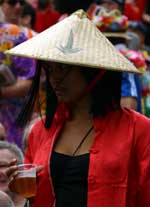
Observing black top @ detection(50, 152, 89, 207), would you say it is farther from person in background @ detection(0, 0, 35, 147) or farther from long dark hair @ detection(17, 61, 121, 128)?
person in background @ detection(0, 0, 35, 147)

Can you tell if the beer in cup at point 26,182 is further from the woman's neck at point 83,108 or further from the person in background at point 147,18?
the person in background at point 147,18

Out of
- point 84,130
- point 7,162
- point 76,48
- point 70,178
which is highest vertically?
point 76,48

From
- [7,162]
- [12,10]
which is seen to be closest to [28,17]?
[12,10]

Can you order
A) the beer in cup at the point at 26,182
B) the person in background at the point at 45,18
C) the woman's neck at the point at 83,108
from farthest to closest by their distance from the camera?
the person in background at the point at 45,18 < the woman's neck at the point at 83,108 < the beer in cup at the point at 26,182

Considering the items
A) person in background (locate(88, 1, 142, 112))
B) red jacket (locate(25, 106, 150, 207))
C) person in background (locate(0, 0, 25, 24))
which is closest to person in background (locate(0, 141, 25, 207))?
red jacket (locate(25, 106, 150, 207))

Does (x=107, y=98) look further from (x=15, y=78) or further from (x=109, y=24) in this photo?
(x=109, y=24)

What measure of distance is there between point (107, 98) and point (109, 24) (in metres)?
3.38

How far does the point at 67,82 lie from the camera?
431cm

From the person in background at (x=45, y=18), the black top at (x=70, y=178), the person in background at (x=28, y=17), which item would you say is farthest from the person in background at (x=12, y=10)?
the black top at (x=70, y=178)

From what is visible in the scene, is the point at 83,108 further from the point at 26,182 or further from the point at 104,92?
the point at 26,182

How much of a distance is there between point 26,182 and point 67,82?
1.79ft

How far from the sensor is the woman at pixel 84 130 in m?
4.18

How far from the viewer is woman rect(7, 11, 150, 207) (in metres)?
4.18

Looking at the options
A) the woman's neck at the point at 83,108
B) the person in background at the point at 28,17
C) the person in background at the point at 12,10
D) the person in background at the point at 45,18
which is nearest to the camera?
the woman's neck at the point at 83,108
